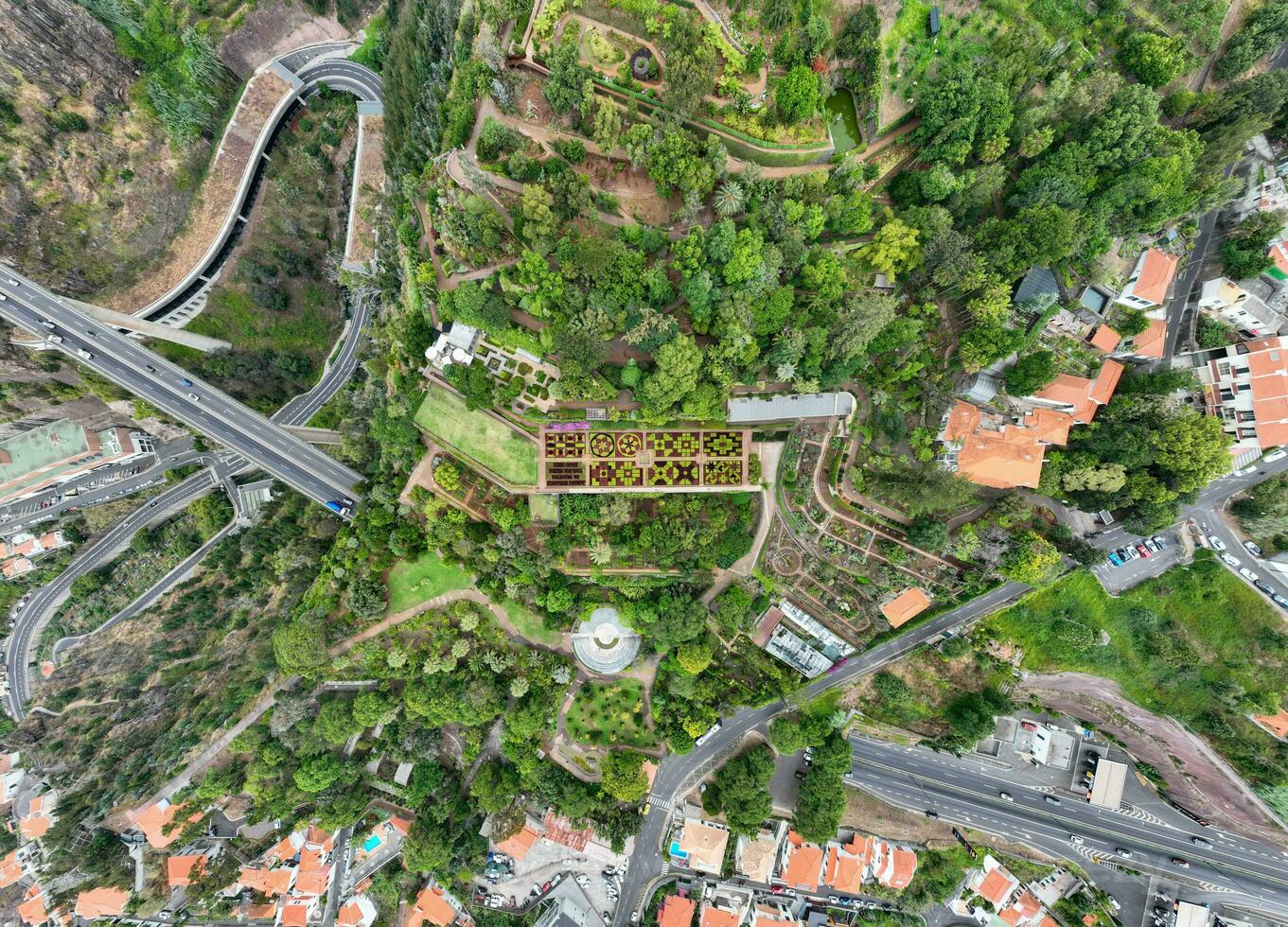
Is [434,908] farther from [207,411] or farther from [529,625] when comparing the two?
[207,411]

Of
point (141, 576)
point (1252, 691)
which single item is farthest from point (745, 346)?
point (141, 576)

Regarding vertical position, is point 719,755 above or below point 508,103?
below

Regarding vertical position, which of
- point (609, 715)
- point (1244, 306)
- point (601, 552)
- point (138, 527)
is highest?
point (1244, 306)

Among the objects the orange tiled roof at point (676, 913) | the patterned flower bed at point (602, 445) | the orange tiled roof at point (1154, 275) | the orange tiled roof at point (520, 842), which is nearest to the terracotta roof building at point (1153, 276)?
the orange tiled roof at point (1154, 275)

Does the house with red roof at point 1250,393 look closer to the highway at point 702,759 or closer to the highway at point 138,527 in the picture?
the highway at point 702,759

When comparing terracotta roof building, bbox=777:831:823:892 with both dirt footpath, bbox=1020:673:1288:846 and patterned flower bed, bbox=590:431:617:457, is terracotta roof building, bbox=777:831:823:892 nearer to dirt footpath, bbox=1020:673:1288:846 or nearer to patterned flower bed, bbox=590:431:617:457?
dirt footpath, bbox=1020:673:1288:846

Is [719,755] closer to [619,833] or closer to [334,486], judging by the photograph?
[619,833]

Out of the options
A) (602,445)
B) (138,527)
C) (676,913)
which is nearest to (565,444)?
(602,445)
